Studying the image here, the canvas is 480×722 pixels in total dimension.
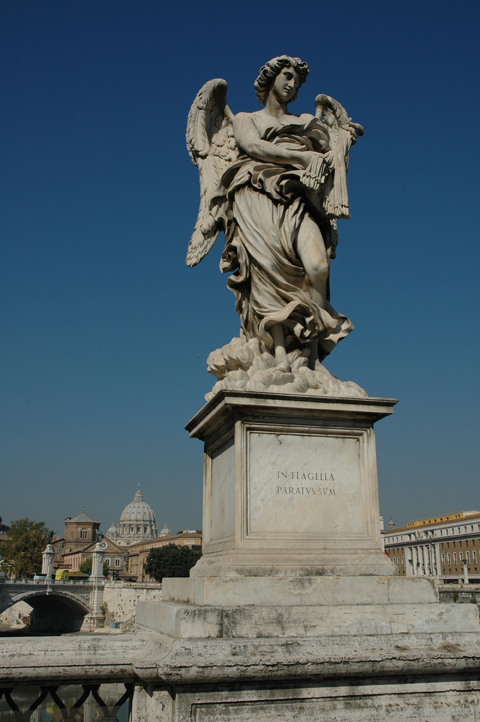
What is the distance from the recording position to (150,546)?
5202 inches

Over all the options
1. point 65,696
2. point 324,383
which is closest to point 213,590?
point 324,383

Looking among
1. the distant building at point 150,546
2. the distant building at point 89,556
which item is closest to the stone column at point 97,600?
the distant building at point 150,546

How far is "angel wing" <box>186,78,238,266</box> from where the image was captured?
608 cm

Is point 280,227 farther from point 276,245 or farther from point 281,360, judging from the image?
point 281,360

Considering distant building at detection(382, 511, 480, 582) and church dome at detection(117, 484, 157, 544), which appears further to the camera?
church dome at detection(117, 484, 157, 544)

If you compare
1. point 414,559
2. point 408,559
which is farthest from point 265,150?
point 408,559

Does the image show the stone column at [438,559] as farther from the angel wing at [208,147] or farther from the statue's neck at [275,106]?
the statue's neck at [275,106]

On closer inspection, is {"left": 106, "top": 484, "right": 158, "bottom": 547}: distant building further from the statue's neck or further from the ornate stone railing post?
the statue's neck

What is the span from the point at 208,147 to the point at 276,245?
1469 mm

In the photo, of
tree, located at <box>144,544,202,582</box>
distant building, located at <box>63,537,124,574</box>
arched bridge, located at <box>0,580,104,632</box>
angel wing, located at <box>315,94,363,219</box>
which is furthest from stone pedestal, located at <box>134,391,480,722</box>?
distant building, located at <box>63,537,124,574</box>

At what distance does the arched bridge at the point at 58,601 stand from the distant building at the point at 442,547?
36.6m

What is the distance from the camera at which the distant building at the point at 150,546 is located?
11106cm

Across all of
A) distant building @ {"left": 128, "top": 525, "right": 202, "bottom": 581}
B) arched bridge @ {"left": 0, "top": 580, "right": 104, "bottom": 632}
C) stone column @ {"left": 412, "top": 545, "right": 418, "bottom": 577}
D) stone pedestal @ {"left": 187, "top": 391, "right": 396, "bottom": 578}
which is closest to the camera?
stone pedestal @ {"left": 187, "top": 391, "right": 396, "bottom": 578}

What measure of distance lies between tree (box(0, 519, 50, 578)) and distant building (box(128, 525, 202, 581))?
24.8 metres
